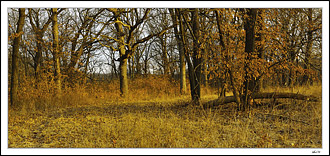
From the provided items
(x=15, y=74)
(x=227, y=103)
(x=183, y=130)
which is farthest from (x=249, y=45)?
(x=15, y=74)

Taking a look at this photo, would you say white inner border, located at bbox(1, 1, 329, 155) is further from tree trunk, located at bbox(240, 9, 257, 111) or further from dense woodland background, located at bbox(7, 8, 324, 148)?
tree trunk, located at bbox(240, 9, 257, 111)

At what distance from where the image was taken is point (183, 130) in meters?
5.43

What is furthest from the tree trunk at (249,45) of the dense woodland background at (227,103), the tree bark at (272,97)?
the tree bark at (272,97)

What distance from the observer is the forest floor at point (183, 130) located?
4.73 meters

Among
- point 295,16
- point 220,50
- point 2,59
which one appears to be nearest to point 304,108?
point 220,50

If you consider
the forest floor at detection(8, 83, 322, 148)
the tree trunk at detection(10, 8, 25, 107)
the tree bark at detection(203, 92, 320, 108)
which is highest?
the tree trunk at detection(10, 8, 25, 107)

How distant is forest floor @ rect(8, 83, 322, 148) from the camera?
15.5ft

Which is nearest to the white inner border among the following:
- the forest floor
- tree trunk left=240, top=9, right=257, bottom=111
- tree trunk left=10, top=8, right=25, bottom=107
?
the forest floor

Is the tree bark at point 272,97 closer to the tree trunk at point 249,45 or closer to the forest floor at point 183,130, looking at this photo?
the forest floor at point 183,130

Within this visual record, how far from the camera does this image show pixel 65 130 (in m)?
5.68

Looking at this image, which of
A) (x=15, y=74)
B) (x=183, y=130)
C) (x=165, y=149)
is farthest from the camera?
(x=15, y=74)

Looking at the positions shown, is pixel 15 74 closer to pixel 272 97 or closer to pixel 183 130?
pixel 183 130

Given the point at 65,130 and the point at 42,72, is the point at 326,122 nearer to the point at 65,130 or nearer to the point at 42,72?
the point at 65,130

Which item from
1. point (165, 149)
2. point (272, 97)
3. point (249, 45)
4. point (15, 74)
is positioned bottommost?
point (165, 149)
